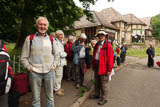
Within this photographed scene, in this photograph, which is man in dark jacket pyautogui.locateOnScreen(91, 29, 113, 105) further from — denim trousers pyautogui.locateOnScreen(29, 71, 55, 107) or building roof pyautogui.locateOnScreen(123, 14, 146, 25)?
building roof pyautogui.locateOnScreen(123, 14, 146, 25)

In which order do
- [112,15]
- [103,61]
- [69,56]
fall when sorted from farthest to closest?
[112,15], [69,56], [103,61]

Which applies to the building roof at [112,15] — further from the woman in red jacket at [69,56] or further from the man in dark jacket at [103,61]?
the man in dark jacket at [103,61]

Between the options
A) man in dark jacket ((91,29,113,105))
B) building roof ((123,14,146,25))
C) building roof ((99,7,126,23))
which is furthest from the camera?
building roof ((123,14,146,25))

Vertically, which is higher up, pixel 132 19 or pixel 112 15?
pixel 132 19

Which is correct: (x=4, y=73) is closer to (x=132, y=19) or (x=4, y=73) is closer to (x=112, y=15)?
(x=112, y=15)

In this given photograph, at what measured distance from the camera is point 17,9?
7512mm

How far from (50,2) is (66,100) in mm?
4661

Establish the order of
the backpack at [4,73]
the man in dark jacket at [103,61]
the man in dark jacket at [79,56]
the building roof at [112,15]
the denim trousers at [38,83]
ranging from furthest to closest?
the building roof at [112,15], the man in dark jacket at [79,56], the man in dark jacket at [103,61], the denim trousers at [38,83], the backpack at [4,73]

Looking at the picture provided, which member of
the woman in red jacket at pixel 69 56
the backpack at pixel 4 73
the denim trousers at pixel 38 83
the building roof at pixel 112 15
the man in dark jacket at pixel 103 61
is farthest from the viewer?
the building roof at pixel 112 15

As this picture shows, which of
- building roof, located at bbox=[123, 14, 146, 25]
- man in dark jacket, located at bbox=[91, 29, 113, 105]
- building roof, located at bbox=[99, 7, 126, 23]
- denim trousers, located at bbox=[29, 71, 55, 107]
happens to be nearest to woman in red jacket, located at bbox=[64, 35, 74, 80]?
man in dark jacket, located at bbox=[91, 29, 113, 105]

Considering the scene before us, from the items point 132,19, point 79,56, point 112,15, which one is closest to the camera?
point 79,56

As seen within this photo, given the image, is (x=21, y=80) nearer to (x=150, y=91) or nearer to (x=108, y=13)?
(x=150, y=91)

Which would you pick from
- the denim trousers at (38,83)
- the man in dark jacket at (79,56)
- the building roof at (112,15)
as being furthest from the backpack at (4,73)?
the building roof at (112,15)

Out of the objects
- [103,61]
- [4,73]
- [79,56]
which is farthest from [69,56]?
[4,73]
